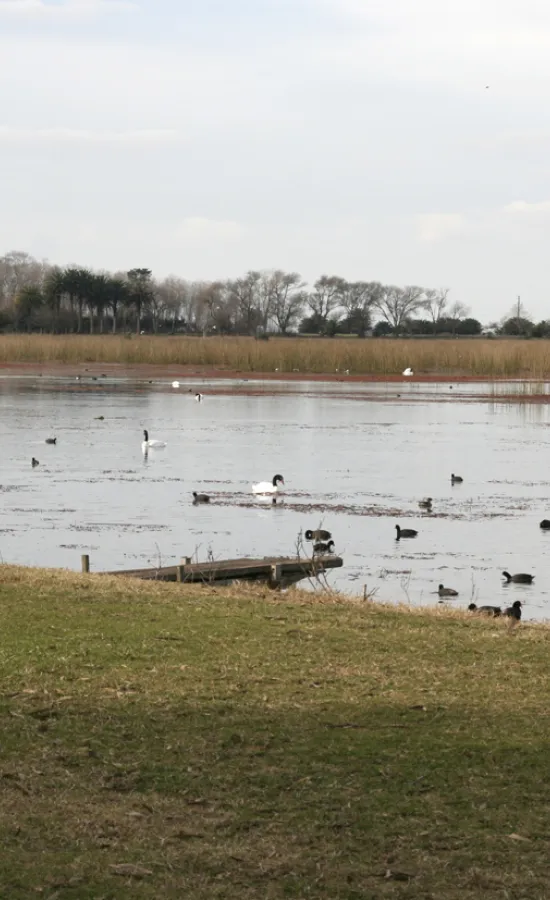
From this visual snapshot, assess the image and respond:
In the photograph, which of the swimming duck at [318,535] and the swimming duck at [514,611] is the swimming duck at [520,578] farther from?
the swimming duck at [318,535]

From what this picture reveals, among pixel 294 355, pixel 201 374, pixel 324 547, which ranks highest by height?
pixel 294 355

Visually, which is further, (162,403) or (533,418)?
(162,403)

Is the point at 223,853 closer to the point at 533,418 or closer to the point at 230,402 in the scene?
the point at 533,418

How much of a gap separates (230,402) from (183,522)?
33768 mm

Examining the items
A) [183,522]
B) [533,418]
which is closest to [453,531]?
[183,522]

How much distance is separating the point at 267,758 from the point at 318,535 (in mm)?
10981

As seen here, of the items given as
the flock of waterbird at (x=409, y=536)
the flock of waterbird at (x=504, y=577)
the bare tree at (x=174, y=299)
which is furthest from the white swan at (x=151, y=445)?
the bare tree at (x=174, y=299)

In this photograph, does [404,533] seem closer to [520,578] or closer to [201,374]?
[520,578]

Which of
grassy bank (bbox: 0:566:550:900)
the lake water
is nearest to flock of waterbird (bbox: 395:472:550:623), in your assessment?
the lake water

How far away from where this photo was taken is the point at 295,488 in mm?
24562

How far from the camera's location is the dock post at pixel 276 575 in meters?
12.5

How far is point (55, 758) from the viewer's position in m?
5.71

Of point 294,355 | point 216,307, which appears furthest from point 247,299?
point 294,355

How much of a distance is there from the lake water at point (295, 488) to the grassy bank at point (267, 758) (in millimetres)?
4529
